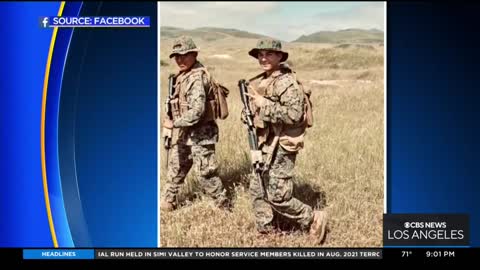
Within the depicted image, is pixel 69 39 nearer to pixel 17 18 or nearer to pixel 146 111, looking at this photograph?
pixel 17 18

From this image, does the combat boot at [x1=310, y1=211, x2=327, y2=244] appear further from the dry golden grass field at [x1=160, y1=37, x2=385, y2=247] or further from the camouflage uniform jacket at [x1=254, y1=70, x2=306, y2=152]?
the camouflage uniform jacket at [x1=254, y1=70, x2=306, y2=152]

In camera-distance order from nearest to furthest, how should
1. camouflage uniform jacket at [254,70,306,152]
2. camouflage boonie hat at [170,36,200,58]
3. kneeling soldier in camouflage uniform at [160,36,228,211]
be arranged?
camouflage uniform jacket at [254,70,306,152] → camouflage boonie hat at [170,36,200,58] → kneeling soldier in camouflage uniform at [160,36,228,211]

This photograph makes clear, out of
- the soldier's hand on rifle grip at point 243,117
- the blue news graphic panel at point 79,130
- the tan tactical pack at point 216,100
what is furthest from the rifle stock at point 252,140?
the blue news graphic panel at point 79,130

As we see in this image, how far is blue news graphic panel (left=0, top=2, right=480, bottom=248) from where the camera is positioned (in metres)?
4.75

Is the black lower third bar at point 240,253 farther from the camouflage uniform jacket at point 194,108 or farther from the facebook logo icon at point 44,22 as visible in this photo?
the facebook logo icon at point 44,22

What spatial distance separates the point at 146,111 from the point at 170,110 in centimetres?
18

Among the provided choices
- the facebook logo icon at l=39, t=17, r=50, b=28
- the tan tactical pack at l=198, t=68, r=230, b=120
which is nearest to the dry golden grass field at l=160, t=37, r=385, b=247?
the tan tactical pack at l=198, t=68, r=230, b=120

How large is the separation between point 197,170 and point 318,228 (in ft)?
3.09

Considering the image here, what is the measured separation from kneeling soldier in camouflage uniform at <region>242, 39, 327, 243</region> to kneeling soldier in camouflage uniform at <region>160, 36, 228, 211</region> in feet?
1.10

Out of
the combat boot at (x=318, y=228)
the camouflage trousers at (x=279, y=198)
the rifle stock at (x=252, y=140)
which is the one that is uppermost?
the rifle stock at (x=252, y=140)

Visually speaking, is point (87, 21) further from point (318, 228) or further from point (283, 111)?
point (318, 228)

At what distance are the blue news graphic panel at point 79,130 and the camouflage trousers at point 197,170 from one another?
17cm

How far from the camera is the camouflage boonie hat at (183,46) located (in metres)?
4.84

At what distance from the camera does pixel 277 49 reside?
15.6 feet
